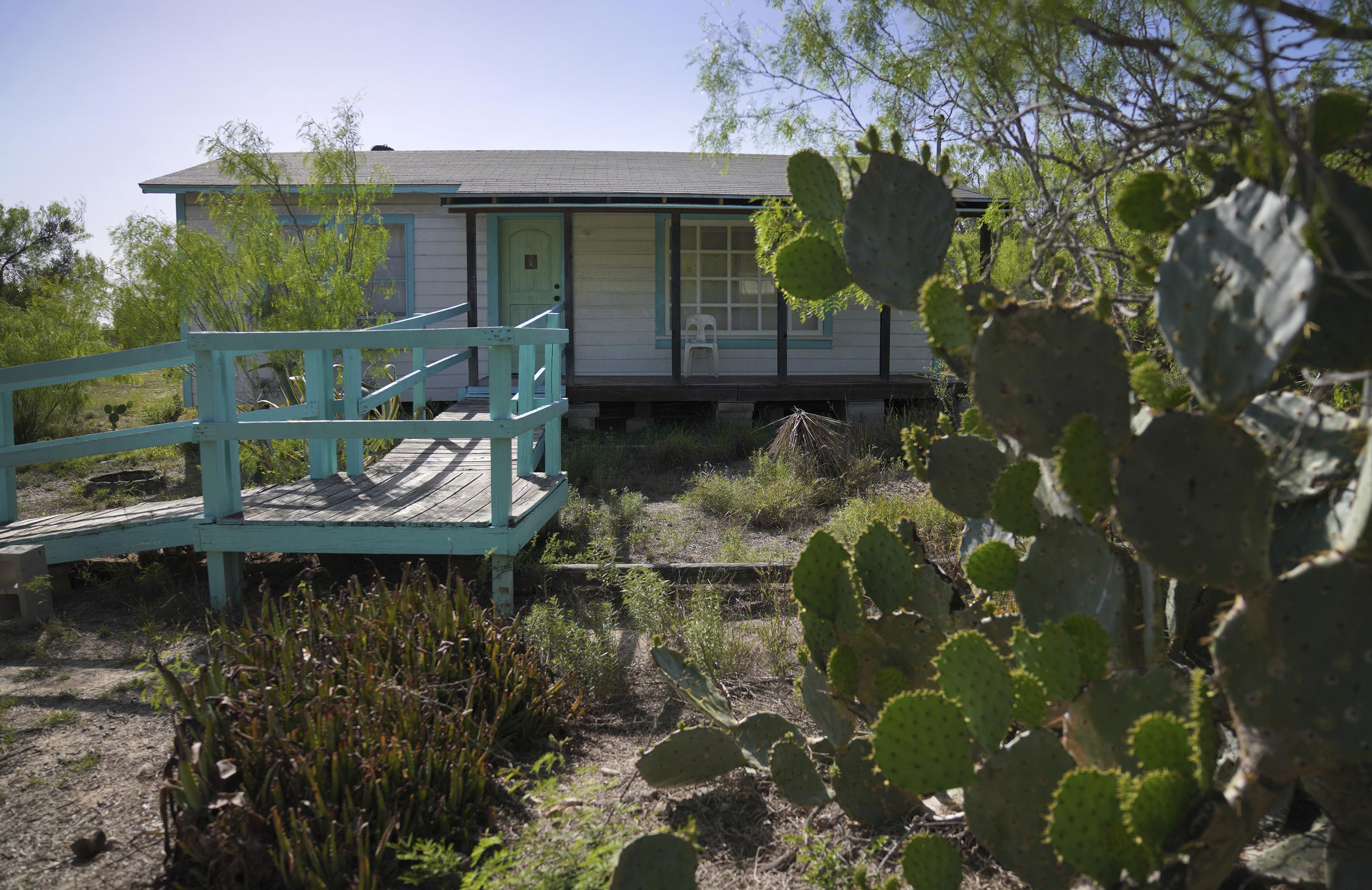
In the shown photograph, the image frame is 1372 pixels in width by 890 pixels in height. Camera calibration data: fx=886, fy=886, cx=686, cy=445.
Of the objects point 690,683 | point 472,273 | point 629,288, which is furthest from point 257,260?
point 690,683

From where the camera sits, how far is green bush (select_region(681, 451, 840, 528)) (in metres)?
6.89

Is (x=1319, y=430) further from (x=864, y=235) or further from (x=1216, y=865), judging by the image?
(x=864, y=235)

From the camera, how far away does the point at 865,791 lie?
2479mm

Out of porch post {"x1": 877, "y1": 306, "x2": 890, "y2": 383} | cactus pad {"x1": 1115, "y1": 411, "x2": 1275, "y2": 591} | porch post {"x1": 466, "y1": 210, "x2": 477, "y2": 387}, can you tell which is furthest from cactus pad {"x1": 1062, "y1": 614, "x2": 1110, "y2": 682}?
porch post {"x1": 466, "y1": 210, "x2": 477, "y2": 387}

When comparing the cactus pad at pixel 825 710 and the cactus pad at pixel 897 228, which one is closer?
the cactus pad at pixel 897 228

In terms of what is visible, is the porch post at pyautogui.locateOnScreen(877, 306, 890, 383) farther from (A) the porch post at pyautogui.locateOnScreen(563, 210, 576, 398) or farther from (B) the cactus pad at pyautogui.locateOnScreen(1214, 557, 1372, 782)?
(B) the cactus pad at pyautogui.locateOnScreen(1214, 557, 1372, 782)

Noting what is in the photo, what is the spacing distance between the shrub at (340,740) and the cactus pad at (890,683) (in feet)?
4.05

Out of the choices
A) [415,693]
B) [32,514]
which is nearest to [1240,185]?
[415,693]

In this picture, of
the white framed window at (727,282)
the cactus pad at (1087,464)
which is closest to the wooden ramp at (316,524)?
the cactus pad at (1087,464)

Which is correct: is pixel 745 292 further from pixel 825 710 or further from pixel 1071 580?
pixel 1071 580

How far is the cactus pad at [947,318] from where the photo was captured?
2059 mm

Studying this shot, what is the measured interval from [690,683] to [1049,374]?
5.98ft

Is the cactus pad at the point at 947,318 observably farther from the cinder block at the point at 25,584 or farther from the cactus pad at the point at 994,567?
the cinder block at the point at 25,584

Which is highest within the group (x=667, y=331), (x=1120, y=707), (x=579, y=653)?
(x=667, y=331)
